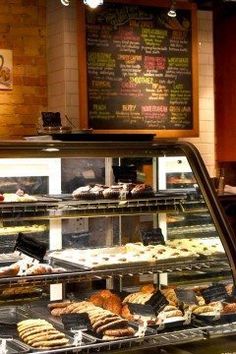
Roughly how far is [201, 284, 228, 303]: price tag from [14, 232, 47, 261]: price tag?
0.89m

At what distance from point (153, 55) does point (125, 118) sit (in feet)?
2.33

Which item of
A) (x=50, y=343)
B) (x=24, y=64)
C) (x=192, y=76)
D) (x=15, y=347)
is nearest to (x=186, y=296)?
(x=50, y=343)

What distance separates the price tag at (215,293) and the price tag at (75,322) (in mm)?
737

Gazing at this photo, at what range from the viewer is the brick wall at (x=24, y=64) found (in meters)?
5.95

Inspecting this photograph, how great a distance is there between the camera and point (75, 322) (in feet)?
9.55

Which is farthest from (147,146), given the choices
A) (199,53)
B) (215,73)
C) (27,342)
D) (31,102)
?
(215,73)

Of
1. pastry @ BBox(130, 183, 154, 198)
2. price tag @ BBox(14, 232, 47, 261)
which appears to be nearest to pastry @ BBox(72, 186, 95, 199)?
pastry @ BBox(130, 183, 154, 198)

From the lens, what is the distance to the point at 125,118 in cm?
630

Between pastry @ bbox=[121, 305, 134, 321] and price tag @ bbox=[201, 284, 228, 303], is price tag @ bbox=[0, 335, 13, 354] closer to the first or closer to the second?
pastry @ bbox=[121, 305, 134, 321]

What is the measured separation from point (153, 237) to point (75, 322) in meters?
0.96

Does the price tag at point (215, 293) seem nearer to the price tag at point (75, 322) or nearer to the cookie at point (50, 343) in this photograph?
the price tag at point (75, 322)

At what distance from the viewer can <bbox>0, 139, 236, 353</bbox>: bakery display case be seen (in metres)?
2.78

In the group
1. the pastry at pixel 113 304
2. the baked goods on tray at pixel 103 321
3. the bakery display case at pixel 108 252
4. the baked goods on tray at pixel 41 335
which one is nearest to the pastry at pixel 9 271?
the bakery display case at pixel 108 252

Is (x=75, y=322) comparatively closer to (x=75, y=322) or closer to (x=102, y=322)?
(x=75, y=322)
